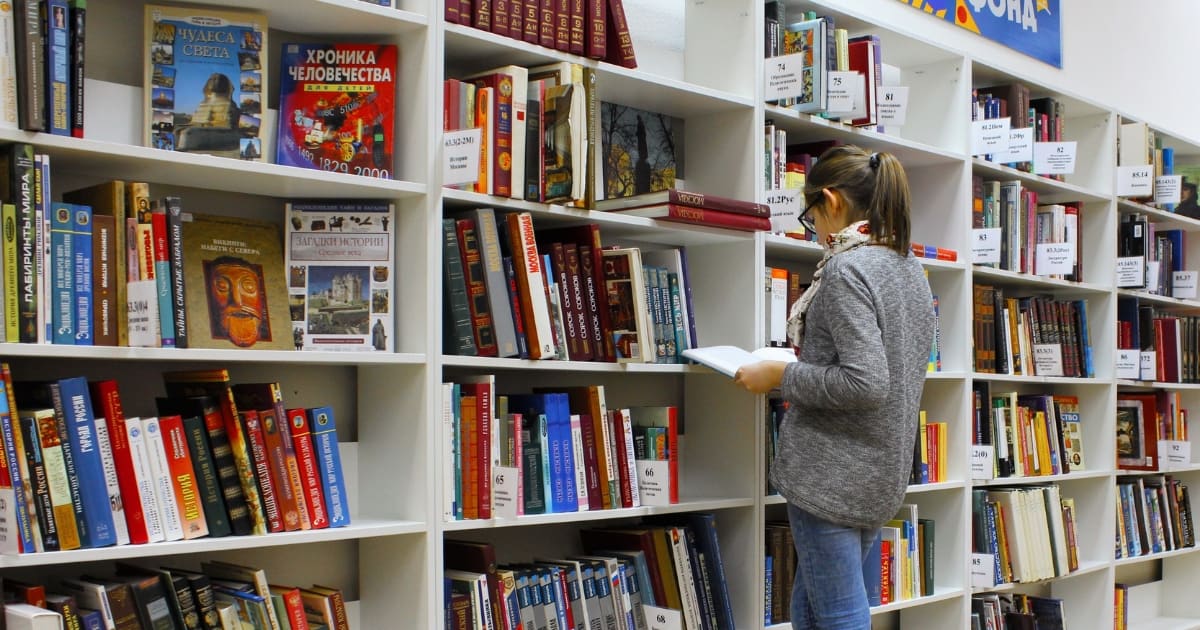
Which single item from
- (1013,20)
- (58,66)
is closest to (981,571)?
(1013,20)

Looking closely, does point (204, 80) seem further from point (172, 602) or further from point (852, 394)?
point (852, 394)

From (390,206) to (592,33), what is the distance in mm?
622

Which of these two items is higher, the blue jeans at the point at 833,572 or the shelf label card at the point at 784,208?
the shelf label card at the point at 784,208

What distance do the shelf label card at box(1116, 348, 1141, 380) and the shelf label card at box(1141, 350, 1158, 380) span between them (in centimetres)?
5

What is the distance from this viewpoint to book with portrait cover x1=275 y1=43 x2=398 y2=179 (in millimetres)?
2271

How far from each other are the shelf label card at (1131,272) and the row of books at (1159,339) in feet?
0.33

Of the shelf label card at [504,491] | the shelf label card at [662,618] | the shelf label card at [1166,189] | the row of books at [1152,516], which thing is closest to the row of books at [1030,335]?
the row of books at [1152,516]

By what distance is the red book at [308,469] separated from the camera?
209cm

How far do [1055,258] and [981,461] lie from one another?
0.79m

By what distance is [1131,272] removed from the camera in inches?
172

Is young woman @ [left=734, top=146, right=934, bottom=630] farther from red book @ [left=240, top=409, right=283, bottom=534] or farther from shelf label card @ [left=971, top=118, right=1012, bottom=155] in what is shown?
shelf label card @ [left=971, top=118, right=1012, bottom=155]

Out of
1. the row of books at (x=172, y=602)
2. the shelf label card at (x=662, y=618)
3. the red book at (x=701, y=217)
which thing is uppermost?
the red book at (x=701, y=217)

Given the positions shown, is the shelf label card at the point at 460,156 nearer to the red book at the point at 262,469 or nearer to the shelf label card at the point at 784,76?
the red book at the point at 262,469

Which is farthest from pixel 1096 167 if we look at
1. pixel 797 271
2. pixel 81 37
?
pixel 81 37
